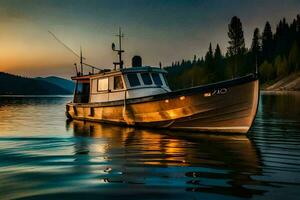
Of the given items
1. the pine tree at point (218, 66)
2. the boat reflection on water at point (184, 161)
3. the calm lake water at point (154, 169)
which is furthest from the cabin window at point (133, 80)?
the pine tree at point (218, 66)

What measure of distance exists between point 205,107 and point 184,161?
7.65 metres

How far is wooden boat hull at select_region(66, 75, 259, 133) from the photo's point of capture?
1716 cm

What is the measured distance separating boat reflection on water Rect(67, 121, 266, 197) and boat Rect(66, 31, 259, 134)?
125 centimetres

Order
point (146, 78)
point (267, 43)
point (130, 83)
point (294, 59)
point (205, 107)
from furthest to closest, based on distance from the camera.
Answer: point (267, 43)
point (294, 59)
point (146, 78)
point (130, 83)
point (205, 107)

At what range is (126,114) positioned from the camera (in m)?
21.4

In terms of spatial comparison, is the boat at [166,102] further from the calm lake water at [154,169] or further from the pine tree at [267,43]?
the pine tree at [267,43]

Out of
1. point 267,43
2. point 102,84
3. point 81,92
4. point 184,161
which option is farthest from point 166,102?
point 267,43

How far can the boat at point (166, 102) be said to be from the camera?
56.6 ft

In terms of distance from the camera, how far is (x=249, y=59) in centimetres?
16562

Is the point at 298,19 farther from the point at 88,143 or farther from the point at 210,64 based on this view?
the point at 88,143

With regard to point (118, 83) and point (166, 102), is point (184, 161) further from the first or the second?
point (118, 83)

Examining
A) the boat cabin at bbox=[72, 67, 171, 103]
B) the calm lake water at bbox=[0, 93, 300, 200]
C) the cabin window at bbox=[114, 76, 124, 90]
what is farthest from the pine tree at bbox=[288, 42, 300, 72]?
the calm lake water at bbox=[0, 93, 300, 200]

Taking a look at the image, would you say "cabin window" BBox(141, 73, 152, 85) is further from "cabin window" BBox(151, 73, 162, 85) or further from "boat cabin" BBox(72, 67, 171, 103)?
"cabin window" BBox(151, 73, 162, 85)

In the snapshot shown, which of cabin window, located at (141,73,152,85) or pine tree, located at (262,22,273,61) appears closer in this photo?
cabin window, located at (141,73,152,85)
